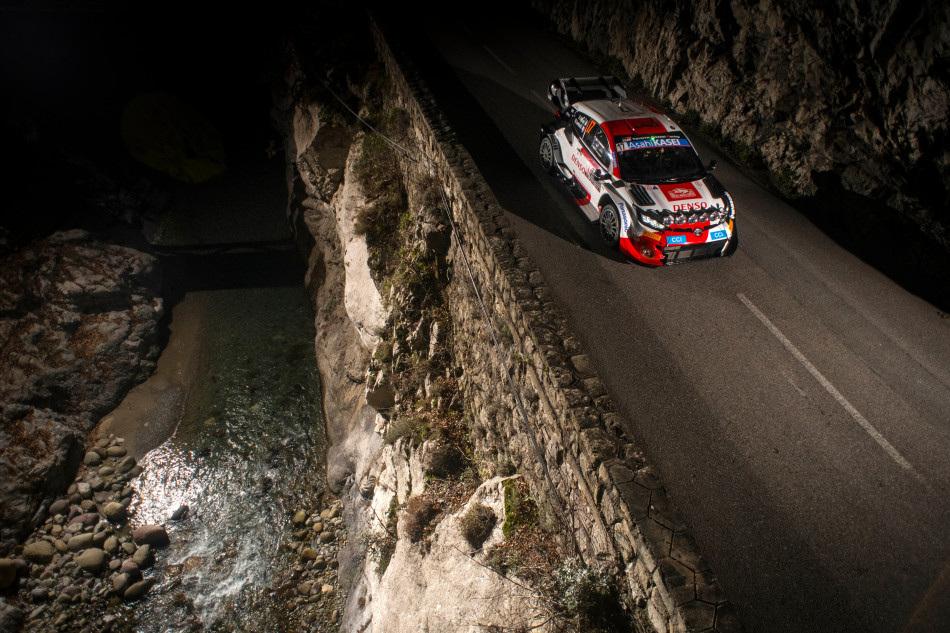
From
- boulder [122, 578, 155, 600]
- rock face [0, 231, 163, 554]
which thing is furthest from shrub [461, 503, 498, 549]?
rock face [0, 231, 163, 554]

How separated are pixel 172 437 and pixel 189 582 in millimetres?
4515

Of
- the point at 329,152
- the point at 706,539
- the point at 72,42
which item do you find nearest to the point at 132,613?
the point at 706,539

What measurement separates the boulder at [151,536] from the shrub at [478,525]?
9.46 m

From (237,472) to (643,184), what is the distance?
1320 centimetres

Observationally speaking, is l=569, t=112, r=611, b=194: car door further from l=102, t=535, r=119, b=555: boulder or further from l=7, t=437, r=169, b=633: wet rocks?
l=102, t=535, r=119, b=555: boulder

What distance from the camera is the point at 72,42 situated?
2388 cm

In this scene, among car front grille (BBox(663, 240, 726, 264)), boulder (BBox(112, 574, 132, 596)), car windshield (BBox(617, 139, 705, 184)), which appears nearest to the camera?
car front grille (BBox(663, 240, 726, 264))

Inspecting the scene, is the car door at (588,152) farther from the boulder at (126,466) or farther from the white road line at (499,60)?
the boulder at (126,466)

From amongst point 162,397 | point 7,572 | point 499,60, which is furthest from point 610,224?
point 7,572

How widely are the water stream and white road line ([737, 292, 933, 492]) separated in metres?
11.7

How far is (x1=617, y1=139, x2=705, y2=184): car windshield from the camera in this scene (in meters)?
9.92

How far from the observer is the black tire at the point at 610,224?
9.80 meters

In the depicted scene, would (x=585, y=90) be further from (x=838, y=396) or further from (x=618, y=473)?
(x=618, y=473)

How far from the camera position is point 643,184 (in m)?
9.77
